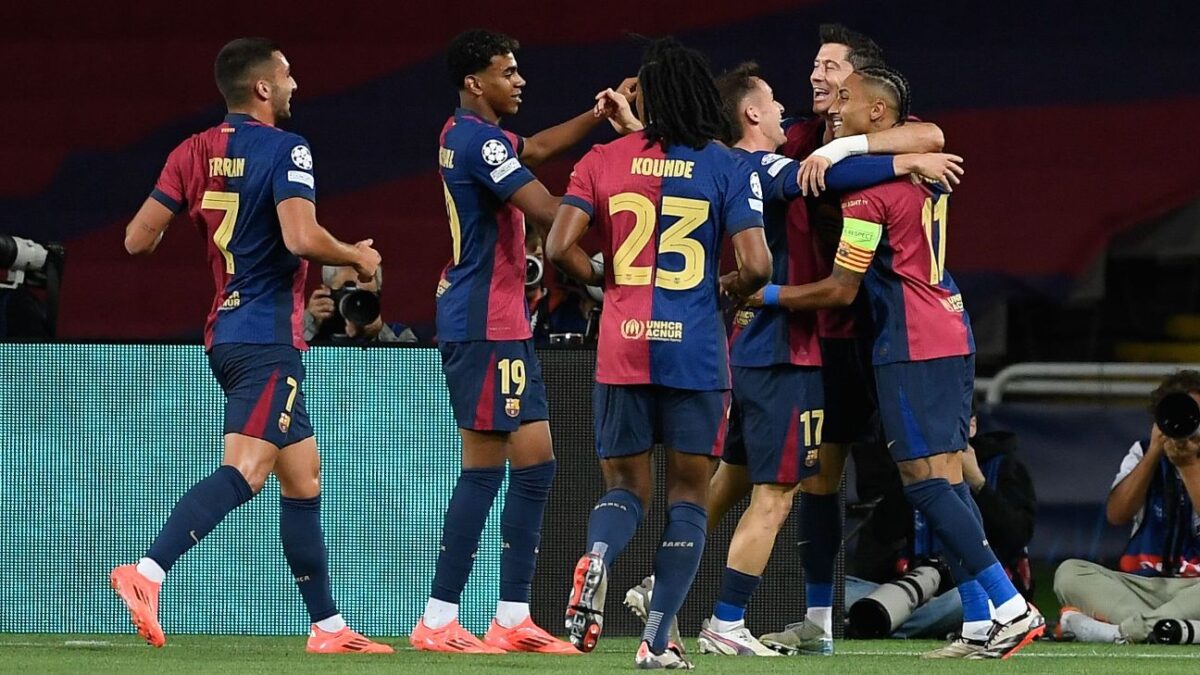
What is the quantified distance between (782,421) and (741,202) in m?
0.83

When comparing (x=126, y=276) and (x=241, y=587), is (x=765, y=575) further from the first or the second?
(x=126, y=276)

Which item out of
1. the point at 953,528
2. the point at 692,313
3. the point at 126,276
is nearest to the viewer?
the point at 692,313

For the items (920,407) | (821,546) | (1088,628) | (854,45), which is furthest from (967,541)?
(854,45)

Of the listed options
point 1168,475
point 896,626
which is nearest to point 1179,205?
point 1168,475

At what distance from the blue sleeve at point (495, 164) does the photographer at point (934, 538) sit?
6.92ft

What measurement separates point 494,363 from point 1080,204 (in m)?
5.74

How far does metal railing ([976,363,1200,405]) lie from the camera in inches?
409

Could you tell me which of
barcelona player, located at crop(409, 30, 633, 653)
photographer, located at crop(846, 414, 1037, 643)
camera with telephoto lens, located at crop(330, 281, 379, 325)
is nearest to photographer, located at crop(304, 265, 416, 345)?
camera with telephoto lens, located at crop(330, 281, 379, 325)

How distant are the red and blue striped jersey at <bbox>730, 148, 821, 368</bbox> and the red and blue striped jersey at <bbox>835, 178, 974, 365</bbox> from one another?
21cm

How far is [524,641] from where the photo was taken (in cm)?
607

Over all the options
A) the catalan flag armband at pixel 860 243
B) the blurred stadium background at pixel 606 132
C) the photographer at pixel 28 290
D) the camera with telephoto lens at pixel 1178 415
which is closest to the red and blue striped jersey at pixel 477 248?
the catalan flag armband at pixel 860 243

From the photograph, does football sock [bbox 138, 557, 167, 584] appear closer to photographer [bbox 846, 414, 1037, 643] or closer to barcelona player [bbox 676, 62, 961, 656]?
barcelona player [bbox 676, 62, 961, 656]

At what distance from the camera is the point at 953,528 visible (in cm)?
577

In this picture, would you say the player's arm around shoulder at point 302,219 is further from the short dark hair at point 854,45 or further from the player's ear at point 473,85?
the short dark hair at point 854,45
